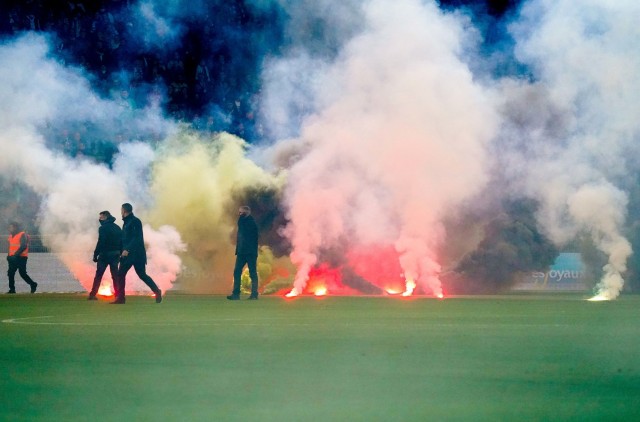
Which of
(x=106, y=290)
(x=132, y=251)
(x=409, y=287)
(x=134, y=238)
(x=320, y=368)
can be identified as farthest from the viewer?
(x=106, y=290)

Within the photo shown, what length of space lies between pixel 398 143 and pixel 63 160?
873 centimetres

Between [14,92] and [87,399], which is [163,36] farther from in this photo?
[87,399]

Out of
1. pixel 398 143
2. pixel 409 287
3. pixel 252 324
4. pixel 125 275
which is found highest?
pixel 398 143

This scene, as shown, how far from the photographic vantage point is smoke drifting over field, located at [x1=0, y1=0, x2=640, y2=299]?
31188 mm

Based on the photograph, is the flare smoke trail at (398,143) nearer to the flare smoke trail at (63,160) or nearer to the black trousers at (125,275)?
the flare smoke trail at (63,160)

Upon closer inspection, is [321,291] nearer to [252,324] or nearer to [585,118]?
[585,118]

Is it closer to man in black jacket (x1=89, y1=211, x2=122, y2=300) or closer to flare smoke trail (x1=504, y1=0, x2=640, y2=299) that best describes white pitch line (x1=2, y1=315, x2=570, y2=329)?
man in black jacket (x1=89, y1=211, x2=122, y2=300)

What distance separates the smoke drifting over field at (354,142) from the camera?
3119 centimetres

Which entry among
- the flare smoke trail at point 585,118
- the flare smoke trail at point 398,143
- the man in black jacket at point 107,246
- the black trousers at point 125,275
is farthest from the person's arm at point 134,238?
the flare smoke trail at point 585,118

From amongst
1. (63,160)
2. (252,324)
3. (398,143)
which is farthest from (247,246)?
(252,324)

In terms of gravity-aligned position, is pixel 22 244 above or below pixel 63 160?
below

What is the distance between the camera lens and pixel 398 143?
31.4 metres

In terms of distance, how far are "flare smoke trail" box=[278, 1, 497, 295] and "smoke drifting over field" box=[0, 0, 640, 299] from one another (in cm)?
5

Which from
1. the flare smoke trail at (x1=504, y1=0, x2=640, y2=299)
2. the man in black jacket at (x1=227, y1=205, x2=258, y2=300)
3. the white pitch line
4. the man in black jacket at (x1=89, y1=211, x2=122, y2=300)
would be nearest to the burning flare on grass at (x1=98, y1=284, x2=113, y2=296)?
the man in black jacket at (x1=89, y1=211, x2=122, y2=300)
